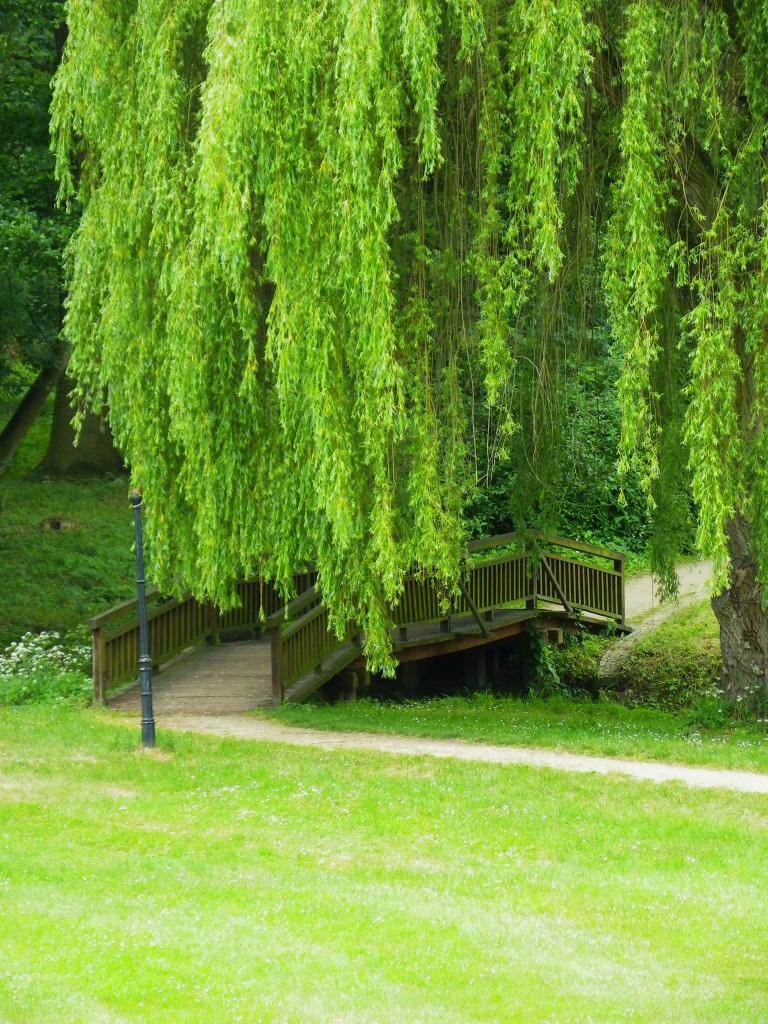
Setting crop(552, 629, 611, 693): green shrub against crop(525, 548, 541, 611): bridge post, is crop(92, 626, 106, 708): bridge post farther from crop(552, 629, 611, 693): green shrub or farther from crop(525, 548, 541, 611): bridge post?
crop(552, 629, 611, 693): green shrub

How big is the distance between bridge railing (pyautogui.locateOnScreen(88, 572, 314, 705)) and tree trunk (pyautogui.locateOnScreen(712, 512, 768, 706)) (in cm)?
553

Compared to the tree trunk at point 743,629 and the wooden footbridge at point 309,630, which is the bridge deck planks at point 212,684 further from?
the tree trunk at point 743,629

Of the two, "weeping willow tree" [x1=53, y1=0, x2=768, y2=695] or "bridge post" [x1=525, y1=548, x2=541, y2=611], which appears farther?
"bridge post" [x1=525, y1=548, x2=541, y2=611]

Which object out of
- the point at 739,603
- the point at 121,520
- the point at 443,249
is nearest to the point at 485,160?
the point at 443,249

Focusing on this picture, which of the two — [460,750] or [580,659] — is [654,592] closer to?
[580,659]

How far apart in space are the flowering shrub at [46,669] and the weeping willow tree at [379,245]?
186 inches

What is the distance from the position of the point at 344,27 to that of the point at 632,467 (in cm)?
480

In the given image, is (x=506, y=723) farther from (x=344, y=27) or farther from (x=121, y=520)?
(x=121, y=520)

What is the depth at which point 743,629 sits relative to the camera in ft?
52.3

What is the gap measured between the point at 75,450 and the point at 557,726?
1677cm

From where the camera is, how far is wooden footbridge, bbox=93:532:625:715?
1783 cm

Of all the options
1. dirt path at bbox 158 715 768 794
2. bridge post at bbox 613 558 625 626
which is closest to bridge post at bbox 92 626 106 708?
dirt path at bbox 158 715 768 794

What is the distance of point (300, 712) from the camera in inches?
658

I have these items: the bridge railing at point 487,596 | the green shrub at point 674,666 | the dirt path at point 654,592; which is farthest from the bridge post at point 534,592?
the dirt path at point 654,592
